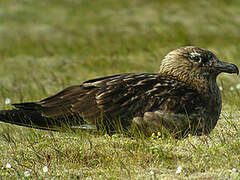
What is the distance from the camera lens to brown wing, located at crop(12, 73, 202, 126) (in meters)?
6.51

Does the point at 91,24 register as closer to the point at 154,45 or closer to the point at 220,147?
the point at 154,45

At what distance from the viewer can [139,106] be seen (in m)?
6.51

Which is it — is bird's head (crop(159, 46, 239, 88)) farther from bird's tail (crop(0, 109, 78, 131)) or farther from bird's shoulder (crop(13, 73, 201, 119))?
bird's tail (crop(0, 109, 78, 131))

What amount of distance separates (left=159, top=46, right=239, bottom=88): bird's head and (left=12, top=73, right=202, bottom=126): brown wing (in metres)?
0.28

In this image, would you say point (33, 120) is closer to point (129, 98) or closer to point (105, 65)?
point (129, 98)

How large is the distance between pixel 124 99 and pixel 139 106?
23 cm

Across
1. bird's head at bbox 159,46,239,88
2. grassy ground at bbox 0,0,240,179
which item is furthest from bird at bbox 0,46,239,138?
grassy ground at bbox 0,0,240,179

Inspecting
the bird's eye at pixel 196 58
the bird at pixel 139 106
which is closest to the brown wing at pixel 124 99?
the bird at pixel 139 106

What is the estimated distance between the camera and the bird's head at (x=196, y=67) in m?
7.05

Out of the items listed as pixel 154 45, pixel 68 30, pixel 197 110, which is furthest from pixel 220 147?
pixel 68 30

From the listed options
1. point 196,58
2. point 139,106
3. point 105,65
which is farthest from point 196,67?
point 105,65

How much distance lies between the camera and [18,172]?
5.57 m

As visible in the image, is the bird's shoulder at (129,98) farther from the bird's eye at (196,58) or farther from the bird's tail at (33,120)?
the bird's eye at (196,58)

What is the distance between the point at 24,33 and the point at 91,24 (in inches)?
122
